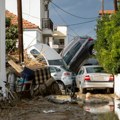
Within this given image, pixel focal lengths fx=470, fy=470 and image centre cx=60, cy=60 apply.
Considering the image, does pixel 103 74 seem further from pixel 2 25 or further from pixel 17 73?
pixel 2 25

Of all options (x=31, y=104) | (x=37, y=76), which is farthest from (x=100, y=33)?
(x=31, y=104)

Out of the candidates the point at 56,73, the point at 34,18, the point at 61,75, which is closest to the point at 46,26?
the point at 34,18

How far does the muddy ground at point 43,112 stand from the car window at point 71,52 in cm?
1246

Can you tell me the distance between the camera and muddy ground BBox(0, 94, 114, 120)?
599 inches

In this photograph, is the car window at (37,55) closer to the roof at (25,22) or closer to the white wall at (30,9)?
the roof at (25,22)

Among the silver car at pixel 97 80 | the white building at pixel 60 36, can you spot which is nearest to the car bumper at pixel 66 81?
the silver car at pixel 97 80

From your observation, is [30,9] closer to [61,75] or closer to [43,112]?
[61,75]

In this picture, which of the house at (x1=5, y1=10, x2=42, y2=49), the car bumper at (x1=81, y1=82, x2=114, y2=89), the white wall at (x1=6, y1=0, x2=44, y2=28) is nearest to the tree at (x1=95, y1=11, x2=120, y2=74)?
the car bumper at (x1=81, y1=82, x2=114, y2=89)

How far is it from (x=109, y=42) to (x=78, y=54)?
7.70 m

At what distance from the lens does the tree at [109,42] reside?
76.1 feet

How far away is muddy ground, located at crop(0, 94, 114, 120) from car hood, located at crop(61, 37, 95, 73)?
1231 cm

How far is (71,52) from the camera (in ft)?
109

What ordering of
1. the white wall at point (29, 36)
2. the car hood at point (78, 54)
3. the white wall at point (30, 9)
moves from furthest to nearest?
the white wall at point (30, 9) < the white wall at point (29, 36) < the car hood at point (78, 54)

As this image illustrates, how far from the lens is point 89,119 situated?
49.4 ft
